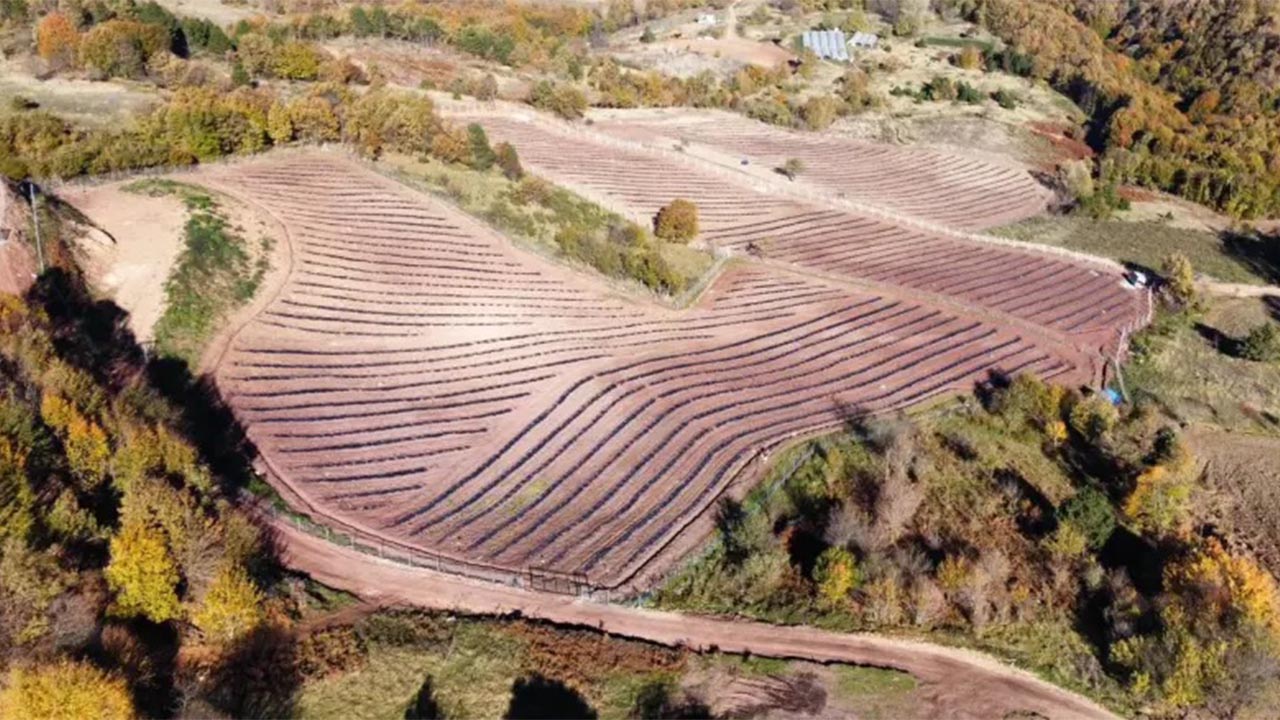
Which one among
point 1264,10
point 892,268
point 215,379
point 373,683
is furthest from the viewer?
point 1264,10

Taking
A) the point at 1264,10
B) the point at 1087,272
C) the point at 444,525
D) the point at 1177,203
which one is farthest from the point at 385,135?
the point at 1264,10

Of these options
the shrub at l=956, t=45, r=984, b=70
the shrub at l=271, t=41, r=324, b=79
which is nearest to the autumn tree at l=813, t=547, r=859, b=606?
the shrub at l=271, t=41, r=324, b=79

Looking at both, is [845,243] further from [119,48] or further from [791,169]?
[119,48]

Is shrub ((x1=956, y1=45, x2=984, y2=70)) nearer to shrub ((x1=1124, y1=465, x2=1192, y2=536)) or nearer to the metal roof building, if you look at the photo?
the metal roof building

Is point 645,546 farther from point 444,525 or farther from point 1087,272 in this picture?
point 1087,272

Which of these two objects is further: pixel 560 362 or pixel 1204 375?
pixel 1204 375

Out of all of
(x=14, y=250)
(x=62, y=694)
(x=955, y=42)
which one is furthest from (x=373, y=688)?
(x=955, y=42)
